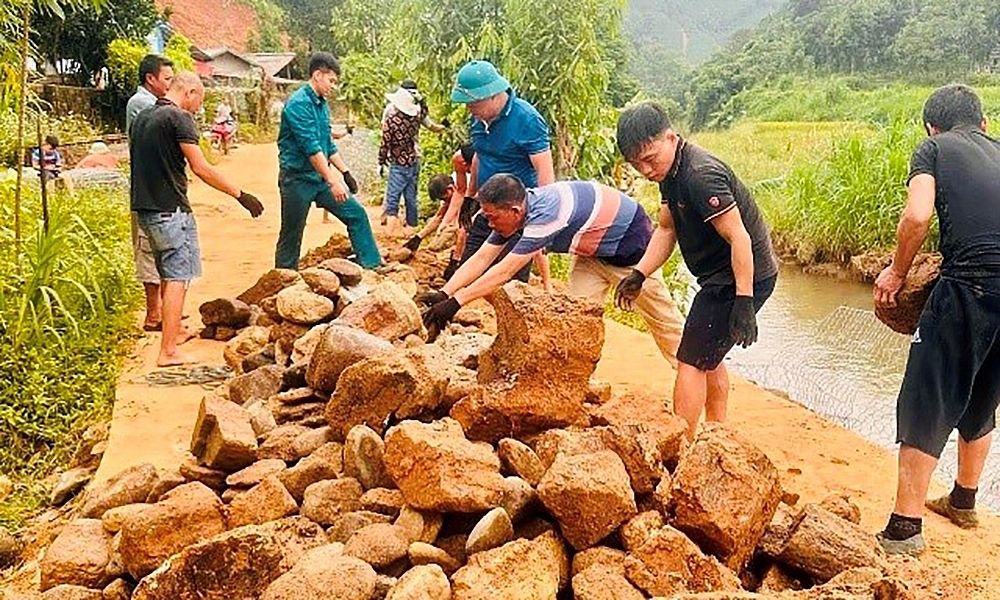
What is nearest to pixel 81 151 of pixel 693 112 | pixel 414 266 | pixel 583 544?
pixel 414 266

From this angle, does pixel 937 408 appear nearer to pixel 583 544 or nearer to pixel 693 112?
pixel 583 544

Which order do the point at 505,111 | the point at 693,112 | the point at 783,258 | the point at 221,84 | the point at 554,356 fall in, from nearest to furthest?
the point at 554,356, the point at 505,111, the point at 783,258, the point at 221,84, the point at 693,112

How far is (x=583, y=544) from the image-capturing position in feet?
8.00

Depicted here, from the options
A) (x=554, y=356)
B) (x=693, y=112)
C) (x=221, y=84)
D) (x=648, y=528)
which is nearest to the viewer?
(x=648, y=528)

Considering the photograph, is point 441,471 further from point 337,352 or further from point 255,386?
point 255,386

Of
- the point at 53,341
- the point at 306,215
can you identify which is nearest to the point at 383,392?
the point at 306,215

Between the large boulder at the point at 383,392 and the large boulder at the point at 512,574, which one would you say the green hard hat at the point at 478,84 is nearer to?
the large boulder at the point at 383,392

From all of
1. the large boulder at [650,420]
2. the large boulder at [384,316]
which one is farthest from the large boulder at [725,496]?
the large boulder at [384,316]

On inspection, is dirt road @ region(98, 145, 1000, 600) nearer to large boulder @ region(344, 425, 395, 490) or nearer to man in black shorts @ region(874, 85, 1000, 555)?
man in black shorts @ region(874, 85, 1000, 555)

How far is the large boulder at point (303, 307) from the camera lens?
14.9 ft

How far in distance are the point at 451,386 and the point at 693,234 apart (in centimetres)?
109

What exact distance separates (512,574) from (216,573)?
751 mm

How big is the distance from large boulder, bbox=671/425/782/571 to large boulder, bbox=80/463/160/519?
1.71m

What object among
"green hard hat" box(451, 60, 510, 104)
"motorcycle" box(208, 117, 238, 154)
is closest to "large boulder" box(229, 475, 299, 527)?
"green hard hat" box(451, 60, 510, 104)
